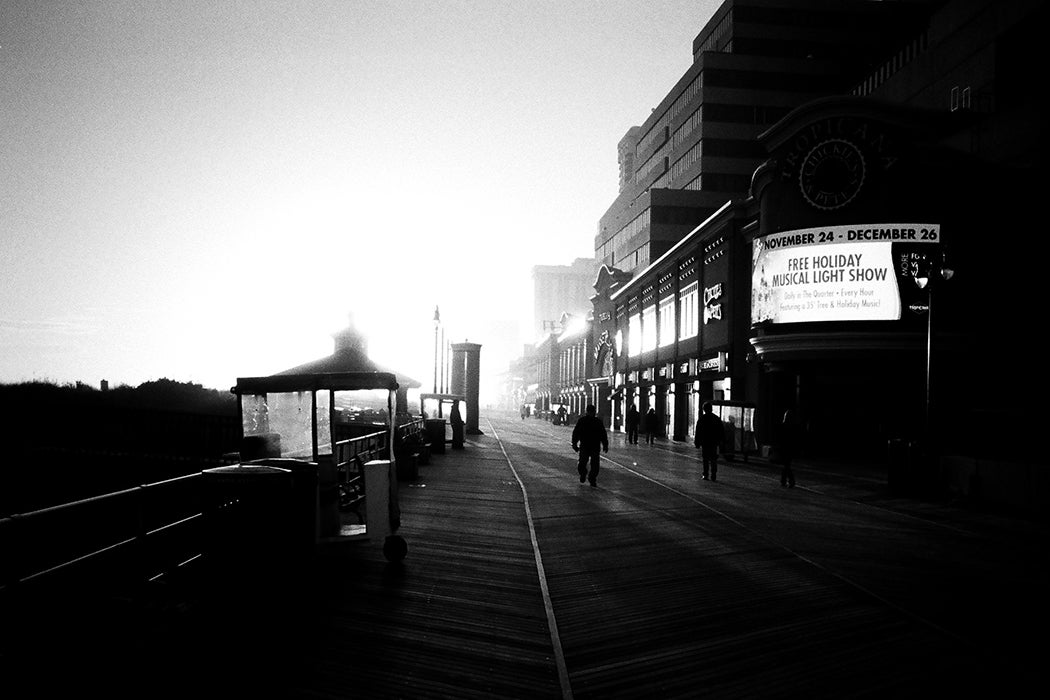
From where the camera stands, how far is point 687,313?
1656 inches

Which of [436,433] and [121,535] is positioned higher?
[436,433]

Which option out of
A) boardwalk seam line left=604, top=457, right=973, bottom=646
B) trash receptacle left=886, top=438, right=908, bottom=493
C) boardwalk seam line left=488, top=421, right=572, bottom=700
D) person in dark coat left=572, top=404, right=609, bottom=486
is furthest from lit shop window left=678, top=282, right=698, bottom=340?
boardwalk seam line left=488, top=421, right=572, bottom=700

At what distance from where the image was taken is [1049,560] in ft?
33.2

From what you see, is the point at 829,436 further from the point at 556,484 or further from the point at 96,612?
the point at 96,612

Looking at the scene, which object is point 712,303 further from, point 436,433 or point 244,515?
point 244,515

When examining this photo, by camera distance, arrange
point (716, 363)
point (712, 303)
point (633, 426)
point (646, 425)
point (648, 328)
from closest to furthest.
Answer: point (716, 363) → point (712, 303) → point (646, 425) → point (633, 426) → point (648, 328)

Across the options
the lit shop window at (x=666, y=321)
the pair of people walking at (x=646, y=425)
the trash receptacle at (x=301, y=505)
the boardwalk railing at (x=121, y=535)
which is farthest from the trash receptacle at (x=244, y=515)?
the lit shop window at (x=666, y=321)

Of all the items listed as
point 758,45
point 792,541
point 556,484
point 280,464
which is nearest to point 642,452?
point 556,484

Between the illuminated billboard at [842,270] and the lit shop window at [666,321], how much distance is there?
16.2 metres

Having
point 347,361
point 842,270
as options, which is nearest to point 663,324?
point 842,270

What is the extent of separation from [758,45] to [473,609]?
206ft

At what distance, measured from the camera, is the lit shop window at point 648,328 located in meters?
50.2

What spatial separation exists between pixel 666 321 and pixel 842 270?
19.8 meters

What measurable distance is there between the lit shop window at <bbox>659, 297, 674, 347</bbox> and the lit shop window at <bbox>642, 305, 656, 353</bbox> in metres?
1.91
